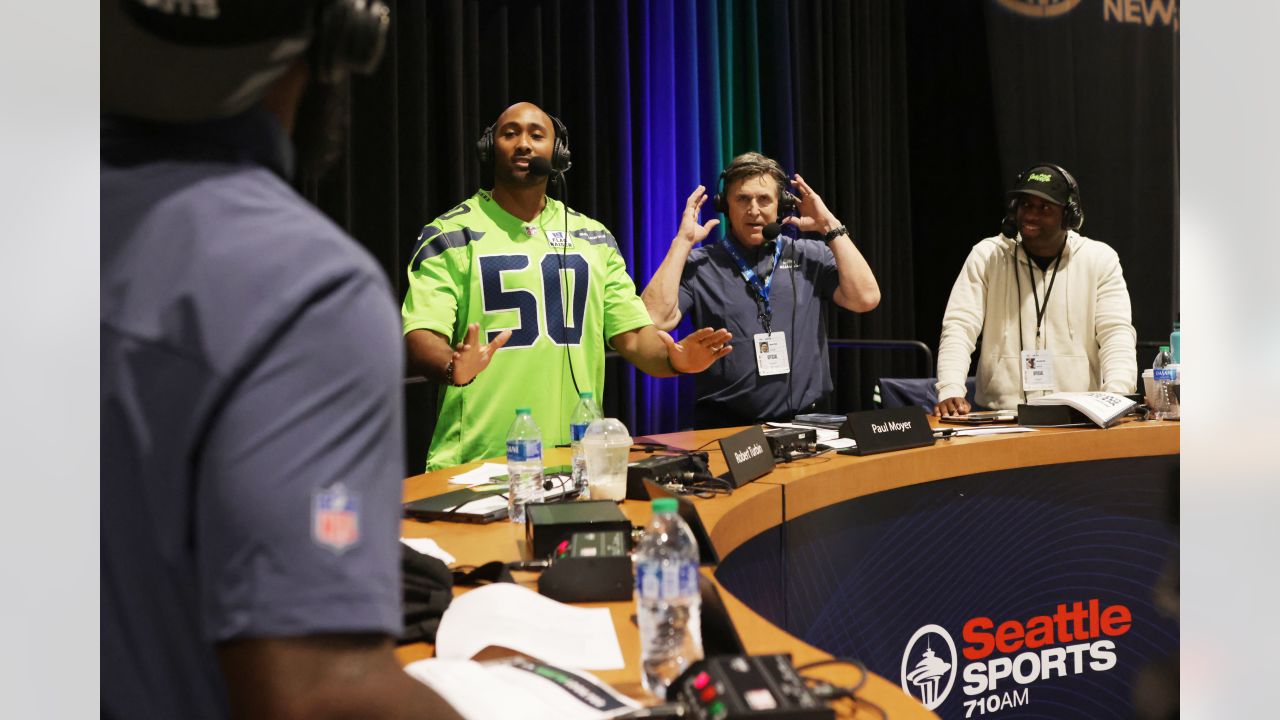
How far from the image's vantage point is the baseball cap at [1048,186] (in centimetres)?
322

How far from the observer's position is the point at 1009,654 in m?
2.57

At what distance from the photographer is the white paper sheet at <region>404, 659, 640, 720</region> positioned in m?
0.95

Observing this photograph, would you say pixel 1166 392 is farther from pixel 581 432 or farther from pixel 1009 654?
pixel 581 432

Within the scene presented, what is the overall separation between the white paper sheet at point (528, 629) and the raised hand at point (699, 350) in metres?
1.33

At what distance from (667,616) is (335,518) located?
1.87 ft

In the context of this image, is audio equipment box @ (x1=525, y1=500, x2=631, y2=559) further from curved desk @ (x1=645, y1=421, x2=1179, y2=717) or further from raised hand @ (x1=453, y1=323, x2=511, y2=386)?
raised hand @ (x1=453, y1=323, x2=511, y2=386)

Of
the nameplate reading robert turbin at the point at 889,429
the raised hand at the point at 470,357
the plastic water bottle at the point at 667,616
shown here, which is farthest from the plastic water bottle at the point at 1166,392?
the plastic water bottle at the point at 667,616

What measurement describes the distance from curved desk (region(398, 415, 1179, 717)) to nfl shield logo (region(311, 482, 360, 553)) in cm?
120

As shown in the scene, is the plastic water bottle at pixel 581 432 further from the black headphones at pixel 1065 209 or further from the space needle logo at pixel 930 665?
the black headphones at pixel 1065 209

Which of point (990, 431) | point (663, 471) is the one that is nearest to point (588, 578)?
point (663, 471)
